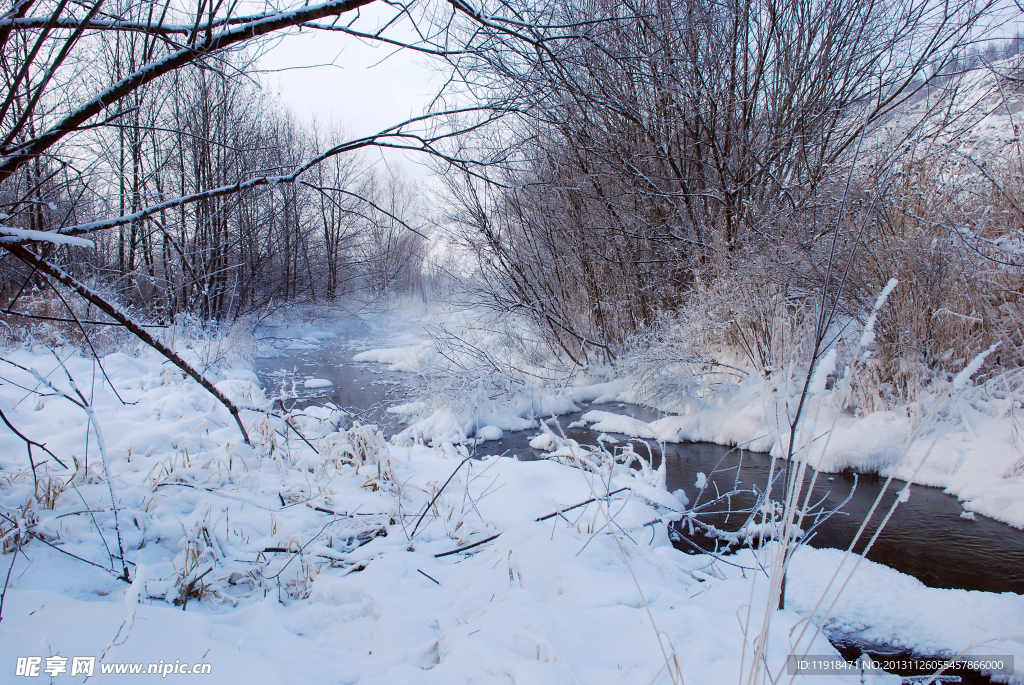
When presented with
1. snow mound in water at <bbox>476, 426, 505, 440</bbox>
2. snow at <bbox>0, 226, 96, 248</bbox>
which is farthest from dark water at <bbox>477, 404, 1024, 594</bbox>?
snow at <bbox>0, 226, 96, 248</bbox>

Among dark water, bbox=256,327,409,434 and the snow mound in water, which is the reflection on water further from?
dark water, bbox=256,327,409,434

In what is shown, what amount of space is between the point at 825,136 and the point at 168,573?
939 centimetres

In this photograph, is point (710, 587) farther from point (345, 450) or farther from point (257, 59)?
point (257, 59)

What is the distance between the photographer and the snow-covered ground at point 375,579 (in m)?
1.58

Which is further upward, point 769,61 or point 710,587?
point 769,61

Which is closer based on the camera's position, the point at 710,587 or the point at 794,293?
the point at 710,587

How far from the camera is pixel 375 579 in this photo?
2.16m

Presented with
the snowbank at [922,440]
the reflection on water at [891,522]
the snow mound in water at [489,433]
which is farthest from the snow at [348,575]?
the snow mound in water at [489,433]

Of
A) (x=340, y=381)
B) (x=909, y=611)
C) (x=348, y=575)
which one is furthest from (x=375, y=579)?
(x=340, y=381)

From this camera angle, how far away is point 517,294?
31.2 ft

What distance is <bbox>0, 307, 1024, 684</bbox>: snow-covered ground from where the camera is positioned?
1584mm

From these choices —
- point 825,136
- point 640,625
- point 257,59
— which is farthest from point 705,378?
point 257,59

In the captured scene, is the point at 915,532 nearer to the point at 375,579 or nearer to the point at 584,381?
the point at 375,579

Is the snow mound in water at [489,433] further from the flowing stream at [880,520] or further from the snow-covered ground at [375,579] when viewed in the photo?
the snow-covered ground at [375,579]
